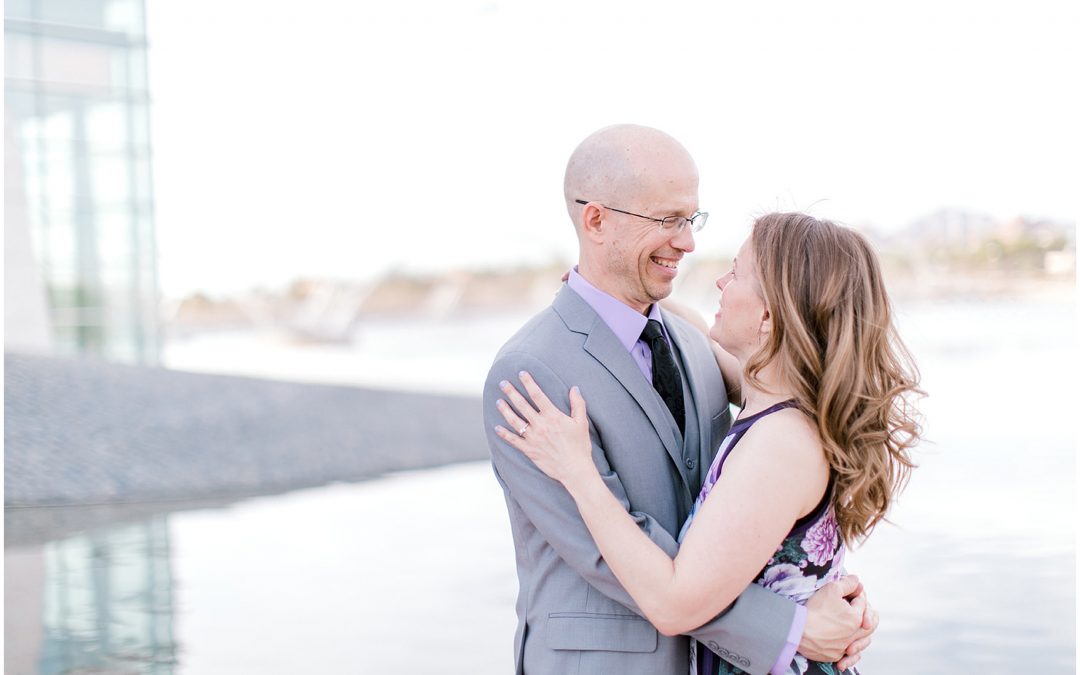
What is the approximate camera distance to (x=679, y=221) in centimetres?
203

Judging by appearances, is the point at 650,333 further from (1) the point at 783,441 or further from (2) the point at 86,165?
(2) the point at 86,165

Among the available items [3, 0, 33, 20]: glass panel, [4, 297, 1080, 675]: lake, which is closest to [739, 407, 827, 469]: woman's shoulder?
[4, 297, 1080, 675]: lake

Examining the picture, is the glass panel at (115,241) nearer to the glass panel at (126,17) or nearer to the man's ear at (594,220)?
the glass panel at (126,17)

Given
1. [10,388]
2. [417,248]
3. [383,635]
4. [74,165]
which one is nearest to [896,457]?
[383,635]

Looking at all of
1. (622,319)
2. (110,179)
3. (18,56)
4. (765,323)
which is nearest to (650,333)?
(622,319)

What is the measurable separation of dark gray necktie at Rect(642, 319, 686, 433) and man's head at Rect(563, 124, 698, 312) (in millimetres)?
79

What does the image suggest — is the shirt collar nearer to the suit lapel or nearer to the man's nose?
the suit lapel

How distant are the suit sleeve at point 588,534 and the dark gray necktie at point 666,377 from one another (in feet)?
0.58

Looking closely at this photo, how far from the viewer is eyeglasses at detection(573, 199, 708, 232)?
2.02 meters

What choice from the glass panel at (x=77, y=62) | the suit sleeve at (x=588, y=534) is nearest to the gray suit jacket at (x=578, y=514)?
the suit sleeve at (x=588, y=534)

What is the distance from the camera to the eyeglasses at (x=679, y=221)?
79.4 inches

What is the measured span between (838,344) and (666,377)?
0.37 m

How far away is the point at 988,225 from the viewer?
117 feet

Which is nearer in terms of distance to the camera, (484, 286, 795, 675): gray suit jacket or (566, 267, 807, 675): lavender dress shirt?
(484, 286, 795, 675): gray suit jacket
